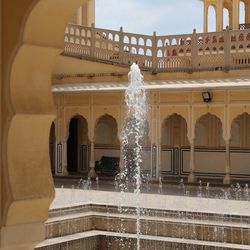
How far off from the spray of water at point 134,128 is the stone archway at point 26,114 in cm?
1080

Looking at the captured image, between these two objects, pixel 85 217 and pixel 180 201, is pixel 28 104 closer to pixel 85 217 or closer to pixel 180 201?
pixel 85 217

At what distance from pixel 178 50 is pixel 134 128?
2.56 metres

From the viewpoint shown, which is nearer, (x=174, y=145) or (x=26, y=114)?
(x=26, y=114)

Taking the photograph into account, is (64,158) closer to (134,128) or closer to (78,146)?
(78,146)

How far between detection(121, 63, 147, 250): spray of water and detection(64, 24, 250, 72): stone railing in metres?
0.48

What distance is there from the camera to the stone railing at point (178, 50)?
43.3ft

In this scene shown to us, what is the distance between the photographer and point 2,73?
1.77 meters

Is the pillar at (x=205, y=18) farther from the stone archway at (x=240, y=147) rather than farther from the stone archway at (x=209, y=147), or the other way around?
the stone archway at (x=240, y=147)

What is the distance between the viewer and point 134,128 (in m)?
15.4

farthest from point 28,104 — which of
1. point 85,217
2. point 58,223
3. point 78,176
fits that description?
point 78,176

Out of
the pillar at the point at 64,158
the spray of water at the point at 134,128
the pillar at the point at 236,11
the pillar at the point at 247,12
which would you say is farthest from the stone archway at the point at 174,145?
the pillar at the point at 247,12

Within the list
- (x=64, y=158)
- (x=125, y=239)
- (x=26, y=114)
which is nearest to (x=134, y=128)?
(x=64, y=158)

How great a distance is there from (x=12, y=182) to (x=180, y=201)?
8945 mm

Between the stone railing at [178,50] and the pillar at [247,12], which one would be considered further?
the pillar at [247,12]
